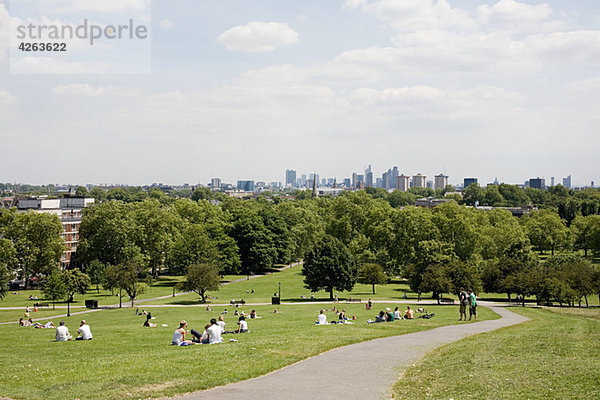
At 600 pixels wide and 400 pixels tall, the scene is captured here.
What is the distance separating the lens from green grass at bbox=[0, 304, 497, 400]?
52.7ft

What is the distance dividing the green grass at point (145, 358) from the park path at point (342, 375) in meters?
0.62

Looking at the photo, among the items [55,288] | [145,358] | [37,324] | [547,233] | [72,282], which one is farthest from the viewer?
[547,233]

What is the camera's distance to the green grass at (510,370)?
49.9ft

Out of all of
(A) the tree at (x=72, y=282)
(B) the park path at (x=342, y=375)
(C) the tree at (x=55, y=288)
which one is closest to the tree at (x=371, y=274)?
(A) the tree at (x=72, y=282)

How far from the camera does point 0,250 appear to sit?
74.7 metres

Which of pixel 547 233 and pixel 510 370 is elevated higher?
pixel 547 233

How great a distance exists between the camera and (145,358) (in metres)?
20.5

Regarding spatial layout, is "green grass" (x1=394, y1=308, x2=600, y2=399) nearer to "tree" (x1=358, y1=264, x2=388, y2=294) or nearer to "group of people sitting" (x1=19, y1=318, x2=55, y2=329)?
"group of people sitting" (x1=19, y1=318, x2=55, y2=329)

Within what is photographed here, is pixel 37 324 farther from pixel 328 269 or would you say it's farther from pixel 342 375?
pixel 328 269

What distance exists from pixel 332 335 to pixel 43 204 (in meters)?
108

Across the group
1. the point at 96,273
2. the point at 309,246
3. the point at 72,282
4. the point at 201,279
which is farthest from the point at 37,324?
the point at 309,246

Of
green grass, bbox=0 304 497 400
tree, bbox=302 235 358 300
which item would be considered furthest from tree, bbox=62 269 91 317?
tree, bbox=302 235 358 300

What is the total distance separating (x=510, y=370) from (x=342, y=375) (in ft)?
17.8

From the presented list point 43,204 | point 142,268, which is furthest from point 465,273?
point 43,204
